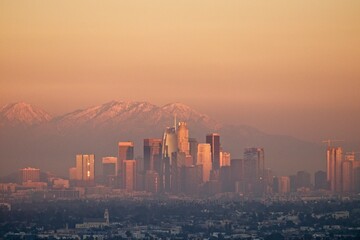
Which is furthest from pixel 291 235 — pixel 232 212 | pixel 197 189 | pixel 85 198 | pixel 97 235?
pixel 197 189

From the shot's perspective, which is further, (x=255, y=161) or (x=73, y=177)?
(x=255, y=161)

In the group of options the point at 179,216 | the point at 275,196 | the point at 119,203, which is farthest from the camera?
the point at 275,196

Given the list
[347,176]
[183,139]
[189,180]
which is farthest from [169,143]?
[347,176]

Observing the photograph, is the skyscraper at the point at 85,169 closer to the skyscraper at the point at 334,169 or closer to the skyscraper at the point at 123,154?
the skyscraper at the point at 123,154

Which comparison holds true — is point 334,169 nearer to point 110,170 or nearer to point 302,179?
point 302,179

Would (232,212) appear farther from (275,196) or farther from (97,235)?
(97,235)

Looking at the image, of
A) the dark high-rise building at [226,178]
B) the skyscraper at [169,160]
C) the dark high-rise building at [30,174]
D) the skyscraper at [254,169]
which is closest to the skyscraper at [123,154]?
the skyscraper at [169,160]

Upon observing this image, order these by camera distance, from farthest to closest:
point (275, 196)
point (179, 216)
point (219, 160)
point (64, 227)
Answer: point (219, 160) < point (275, 196) < point (179, 216) < point (64, 227)
